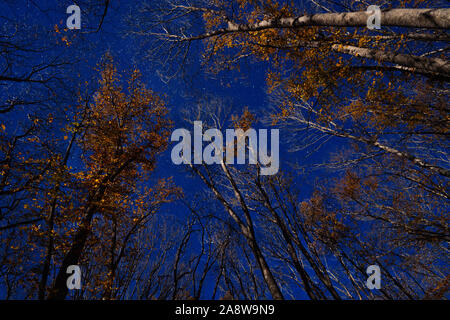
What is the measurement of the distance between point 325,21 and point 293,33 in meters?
2.26

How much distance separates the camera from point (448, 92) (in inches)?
185

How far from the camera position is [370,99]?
15.7ft

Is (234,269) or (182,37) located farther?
(234,269)

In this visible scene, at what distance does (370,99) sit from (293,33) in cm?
311

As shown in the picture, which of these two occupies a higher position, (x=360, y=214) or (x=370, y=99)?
(x=370, y=99)
